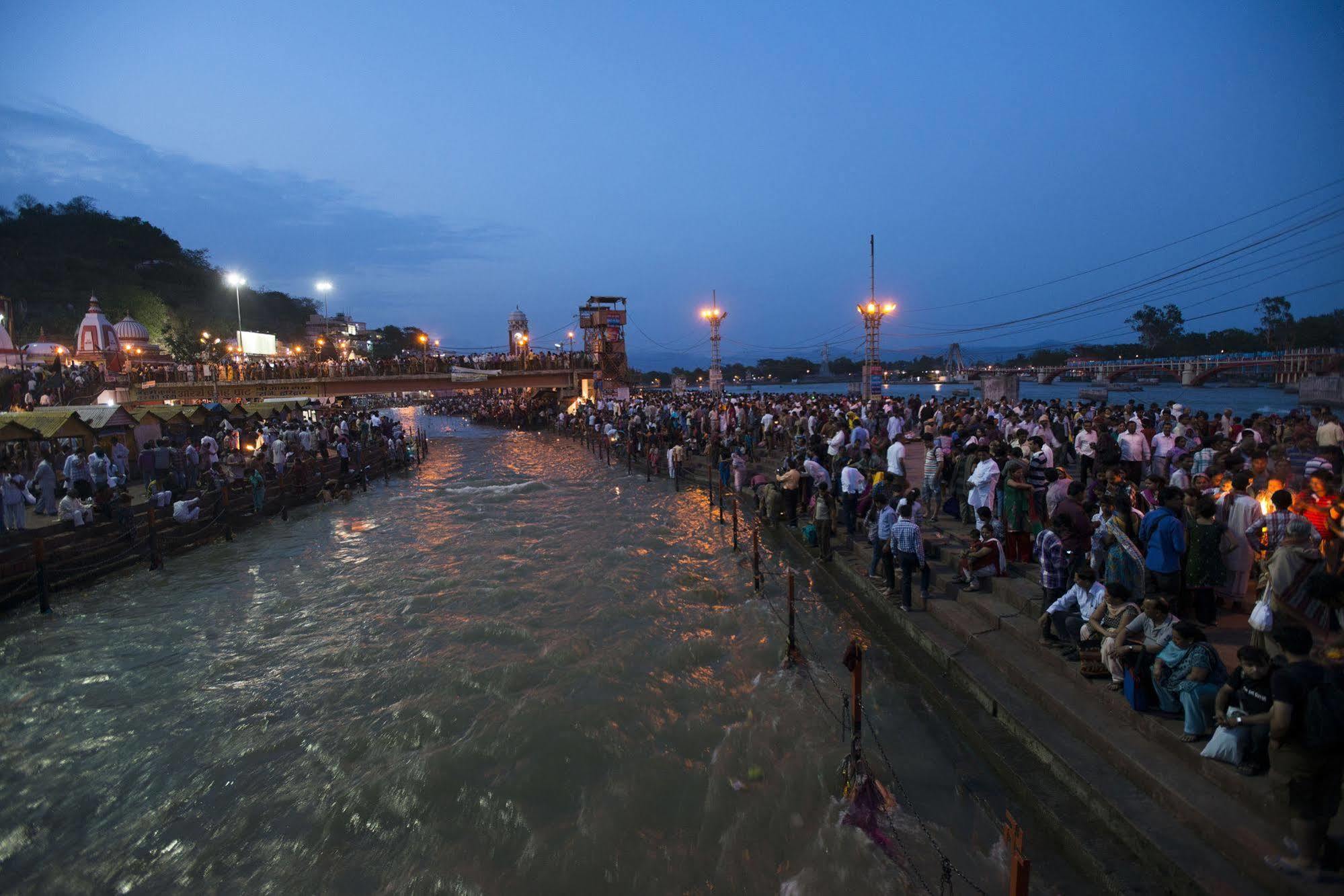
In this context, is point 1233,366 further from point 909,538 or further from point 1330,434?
point 909,538

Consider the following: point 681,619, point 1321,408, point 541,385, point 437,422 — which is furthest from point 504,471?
point 437,422

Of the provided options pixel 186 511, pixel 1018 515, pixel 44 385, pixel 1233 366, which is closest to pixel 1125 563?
pixel 1018 515

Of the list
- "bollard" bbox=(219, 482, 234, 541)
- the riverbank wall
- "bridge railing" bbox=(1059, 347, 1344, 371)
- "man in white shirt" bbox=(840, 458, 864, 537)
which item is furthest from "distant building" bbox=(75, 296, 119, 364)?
"bridge railing" bbox=(1059, 347, 1344, 371)

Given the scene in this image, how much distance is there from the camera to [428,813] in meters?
6.26

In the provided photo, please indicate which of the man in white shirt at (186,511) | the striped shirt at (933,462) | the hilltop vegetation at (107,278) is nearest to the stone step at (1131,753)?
the striped shirt at (933,462)

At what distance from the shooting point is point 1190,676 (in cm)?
476

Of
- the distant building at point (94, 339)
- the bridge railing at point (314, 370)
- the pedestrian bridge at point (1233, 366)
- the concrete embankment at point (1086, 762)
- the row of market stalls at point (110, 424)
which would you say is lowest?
the concrete embankment at point (1086, 762)

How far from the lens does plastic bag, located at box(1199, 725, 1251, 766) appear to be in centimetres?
432

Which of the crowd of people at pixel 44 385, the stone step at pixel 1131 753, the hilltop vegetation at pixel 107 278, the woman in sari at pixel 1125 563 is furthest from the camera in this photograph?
the hilltop vegetation at pixel 107 278

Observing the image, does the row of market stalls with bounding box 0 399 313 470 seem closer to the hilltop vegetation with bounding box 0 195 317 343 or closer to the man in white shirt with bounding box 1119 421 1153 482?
the man in white shirt with bounding box 1119 421 1153 482

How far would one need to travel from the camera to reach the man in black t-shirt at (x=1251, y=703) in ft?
13.3

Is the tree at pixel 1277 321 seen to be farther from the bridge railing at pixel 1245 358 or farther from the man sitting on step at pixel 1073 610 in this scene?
the man sitting on step at pixel 1073 610

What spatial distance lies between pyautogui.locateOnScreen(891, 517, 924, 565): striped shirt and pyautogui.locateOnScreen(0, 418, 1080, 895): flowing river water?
1462mm

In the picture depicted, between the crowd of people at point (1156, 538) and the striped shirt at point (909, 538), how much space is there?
0.02 meters
